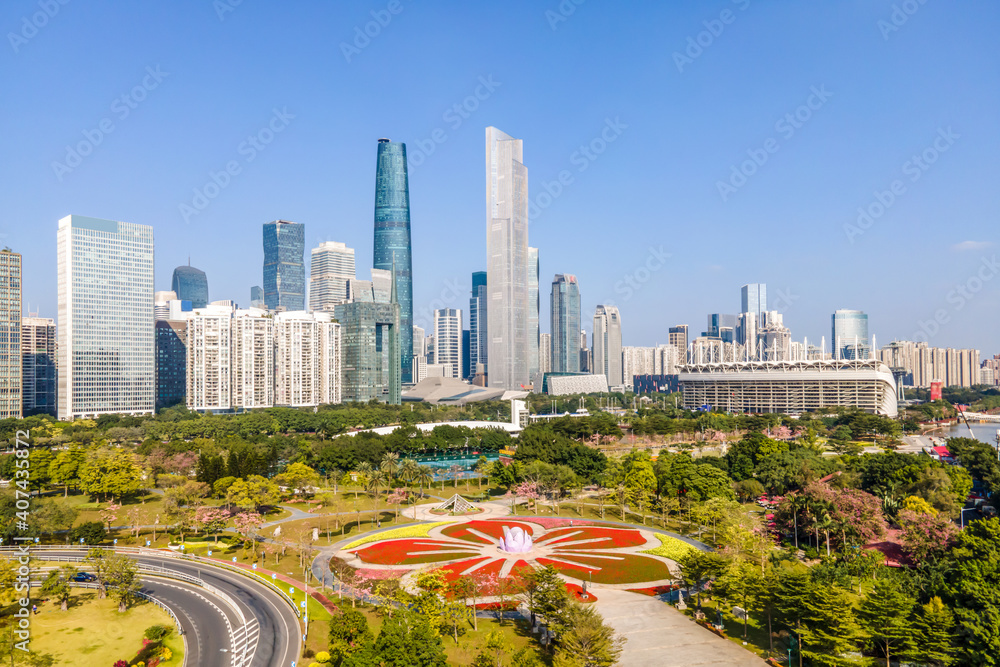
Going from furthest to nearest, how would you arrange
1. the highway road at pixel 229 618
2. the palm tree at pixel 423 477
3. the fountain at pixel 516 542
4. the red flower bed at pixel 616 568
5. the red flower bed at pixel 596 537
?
the palm tree at pixel 423 477, the red flower bed at pixel 596 537, the fountain at pixel 516 542, the red flower bed at pixel 616 568, the highway road at pixel 229 618

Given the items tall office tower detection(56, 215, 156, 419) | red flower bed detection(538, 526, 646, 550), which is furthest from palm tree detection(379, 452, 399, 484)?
tall office tower detection(56, 215, 156, 419)

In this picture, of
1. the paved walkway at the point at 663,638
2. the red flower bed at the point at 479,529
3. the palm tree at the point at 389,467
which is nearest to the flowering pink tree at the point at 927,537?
the paved walkway at the point at 663,638

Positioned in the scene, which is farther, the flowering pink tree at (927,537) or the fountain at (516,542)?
the fountain at (516,542)

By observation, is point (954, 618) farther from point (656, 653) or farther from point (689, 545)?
point (689, 545)

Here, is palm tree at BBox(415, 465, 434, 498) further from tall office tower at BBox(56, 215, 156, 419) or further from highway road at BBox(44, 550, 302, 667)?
tall office tower at BBox(56, 215, 156, 419)

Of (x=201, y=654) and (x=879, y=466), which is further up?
(x=879, y=466)

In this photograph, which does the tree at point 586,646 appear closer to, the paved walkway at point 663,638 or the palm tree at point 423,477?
the paved walkway at point 663,638

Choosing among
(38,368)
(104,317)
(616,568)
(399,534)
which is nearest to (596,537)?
(616,568)

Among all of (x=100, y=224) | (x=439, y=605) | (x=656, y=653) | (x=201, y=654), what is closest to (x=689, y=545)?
(x=656, y=653)
